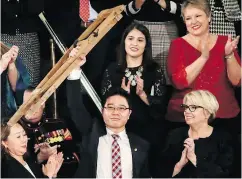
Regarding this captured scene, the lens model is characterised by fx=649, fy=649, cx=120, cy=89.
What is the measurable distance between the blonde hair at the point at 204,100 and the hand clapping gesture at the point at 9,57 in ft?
3.02

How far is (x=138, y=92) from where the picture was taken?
135 inches

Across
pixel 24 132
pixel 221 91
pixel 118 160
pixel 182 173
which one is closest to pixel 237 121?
pixel 221 91

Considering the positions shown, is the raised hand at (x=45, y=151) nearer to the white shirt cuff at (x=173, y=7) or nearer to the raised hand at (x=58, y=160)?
the raised hand at (x=58, y=160)

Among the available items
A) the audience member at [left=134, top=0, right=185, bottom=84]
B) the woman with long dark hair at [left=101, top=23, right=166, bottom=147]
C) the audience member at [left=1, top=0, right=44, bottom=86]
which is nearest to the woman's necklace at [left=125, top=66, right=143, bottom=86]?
the woman with long dark hair at [left=101, top=23, right=166, bottom=147]

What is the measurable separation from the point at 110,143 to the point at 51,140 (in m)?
0.32

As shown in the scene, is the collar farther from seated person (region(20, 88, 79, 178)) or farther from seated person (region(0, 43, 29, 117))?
seated person (region(0, 43, 29, 117))

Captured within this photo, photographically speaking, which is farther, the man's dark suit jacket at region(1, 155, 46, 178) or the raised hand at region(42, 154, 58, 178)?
the raised hand at region(42, 154, 58, 178)

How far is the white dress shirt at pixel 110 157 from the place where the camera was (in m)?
3.40

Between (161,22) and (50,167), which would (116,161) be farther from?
(161,22)

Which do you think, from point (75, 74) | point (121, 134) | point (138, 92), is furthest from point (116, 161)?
point (75, 74)

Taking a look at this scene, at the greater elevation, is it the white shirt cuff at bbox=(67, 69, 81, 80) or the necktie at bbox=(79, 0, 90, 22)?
the necktie at bbox=(79, 0, 90, 22)

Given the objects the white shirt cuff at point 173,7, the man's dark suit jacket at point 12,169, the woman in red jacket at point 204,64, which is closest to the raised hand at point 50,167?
the man's dark suit jacket at point 12,169

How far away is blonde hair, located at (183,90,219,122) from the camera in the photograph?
3.39 metres

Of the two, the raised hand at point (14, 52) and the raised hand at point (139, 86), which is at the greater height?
the raised hand at point (14, 52)
